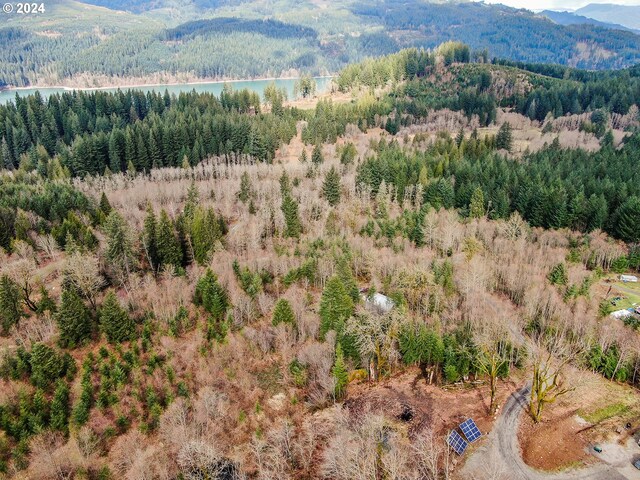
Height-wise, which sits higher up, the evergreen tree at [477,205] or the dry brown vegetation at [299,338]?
the evergreen tree at [477,205]

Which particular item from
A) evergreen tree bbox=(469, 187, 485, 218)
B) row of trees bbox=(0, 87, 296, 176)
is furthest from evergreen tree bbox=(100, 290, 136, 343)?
evergreen tree bbox=(469, 187, 485, 218)

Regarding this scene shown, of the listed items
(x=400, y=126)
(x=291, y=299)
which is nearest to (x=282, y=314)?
(x=291, y=299)

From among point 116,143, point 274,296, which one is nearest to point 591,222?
point 274,296

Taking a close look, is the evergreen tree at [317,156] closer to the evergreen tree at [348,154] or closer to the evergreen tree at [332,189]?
the evergreen tree at [348,154]

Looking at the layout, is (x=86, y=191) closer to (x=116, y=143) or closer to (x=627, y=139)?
(x=116, y=143)

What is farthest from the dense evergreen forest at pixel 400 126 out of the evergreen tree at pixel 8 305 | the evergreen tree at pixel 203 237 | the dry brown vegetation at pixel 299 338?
the evergreen tree at pixel 8 305

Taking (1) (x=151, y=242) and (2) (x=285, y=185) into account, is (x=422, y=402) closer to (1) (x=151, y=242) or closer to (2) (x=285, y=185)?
(1) (x=151, y=242)
